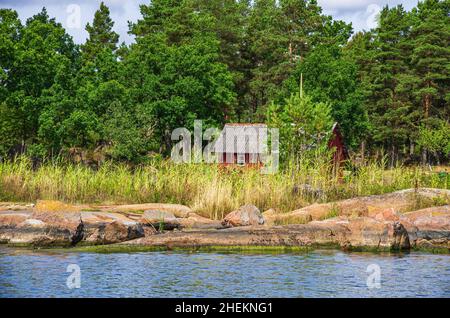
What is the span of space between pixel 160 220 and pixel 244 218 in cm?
280

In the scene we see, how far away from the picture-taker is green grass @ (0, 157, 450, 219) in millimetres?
26891

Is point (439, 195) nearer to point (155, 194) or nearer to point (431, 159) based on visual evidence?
point (155, 194)

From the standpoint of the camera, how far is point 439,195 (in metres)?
26.7

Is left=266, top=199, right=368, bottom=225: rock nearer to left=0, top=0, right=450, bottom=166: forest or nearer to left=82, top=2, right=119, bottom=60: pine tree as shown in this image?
left=0, top=0, right=450, bottom=166: forest

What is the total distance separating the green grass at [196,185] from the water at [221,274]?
6.94 meters

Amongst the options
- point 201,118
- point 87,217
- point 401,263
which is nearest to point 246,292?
point 401,263

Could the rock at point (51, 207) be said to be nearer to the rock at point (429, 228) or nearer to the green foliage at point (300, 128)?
the rock at point (429, 228)

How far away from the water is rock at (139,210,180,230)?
11.2ft

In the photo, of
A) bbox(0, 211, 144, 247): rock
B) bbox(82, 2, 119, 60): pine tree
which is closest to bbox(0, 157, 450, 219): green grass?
bbox(0, 211, 144, 247): rock

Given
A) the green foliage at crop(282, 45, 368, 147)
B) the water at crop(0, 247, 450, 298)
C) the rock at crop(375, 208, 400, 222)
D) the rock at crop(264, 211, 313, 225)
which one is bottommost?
the water at crop(0, 247, 450, 298)

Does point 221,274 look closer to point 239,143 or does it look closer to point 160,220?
point 160,220

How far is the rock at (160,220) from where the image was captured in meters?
23.5
